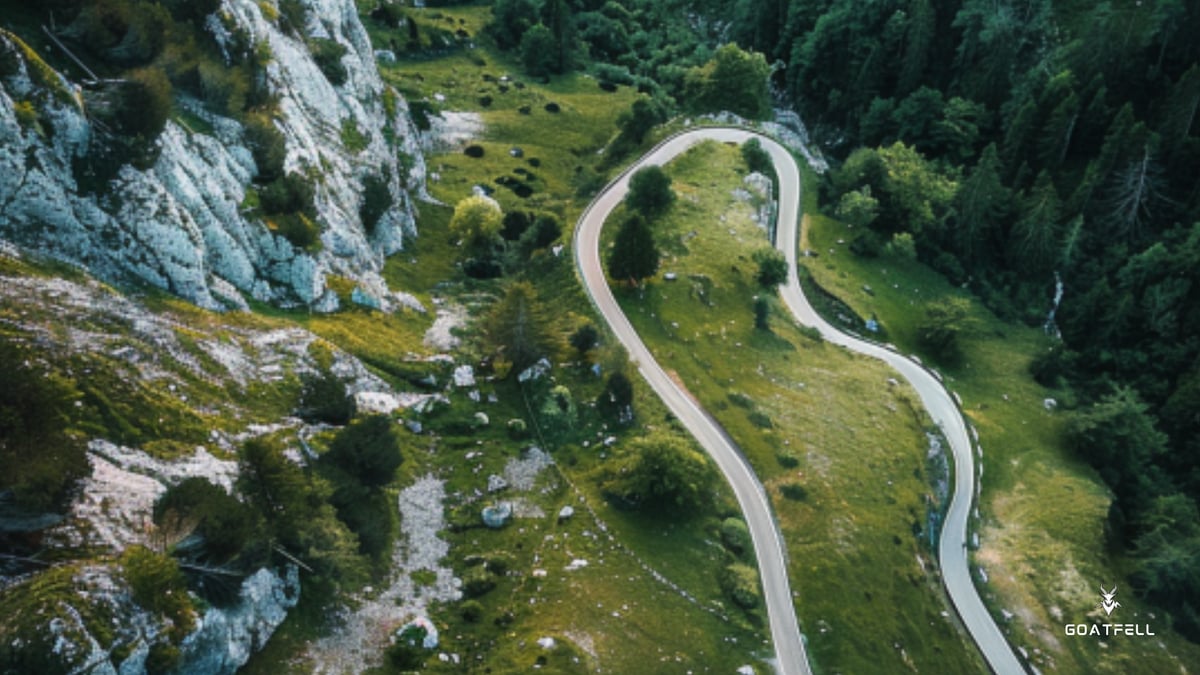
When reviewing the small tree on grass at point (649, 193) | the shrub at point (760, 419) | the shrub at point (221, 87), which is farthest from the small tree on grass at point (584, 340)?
the shrub at point (221, 87)

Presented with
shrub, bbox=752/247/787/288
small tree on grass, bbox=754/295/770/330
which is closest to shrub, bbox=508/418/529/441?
small tree on grass, bbox=754/295/770/330

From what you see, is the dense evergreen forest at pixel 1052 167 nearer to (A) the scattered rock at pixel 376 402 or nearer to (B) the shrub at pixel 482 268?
(B) the shrub at pixel 482 268

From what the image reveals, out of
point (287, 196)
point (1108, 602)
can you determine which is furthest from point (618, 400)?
point (1108, 602)

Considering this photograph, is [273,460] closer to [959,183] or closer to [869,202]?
[869,202]

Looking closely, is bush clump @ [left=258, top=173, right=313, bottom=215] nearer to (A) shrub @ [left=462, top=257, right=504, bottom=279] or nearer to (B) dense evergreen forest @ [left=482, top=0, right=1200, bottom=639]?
(A) shrub @ [left=462, top=257, right=504, bottom=279]

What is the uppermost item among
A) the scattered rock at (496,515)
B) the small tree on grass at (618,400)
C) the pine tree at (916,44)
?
the pine tree at (916,44)

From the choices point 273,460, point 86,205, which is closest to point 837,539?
point 273,460

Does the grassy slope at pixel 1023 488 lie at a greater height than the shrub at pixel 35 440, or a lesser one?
lesser
